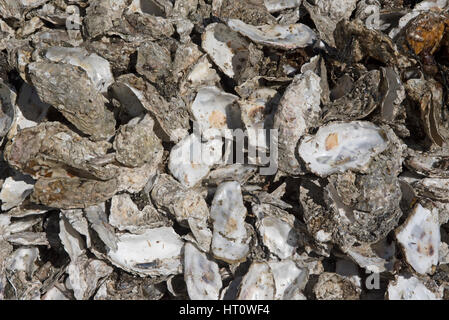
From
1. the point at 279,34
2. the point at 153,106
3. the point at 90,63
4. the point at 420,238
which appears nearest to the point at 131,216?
the point at 153,106

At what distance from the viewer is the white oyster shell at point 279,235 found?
1623 millimetres

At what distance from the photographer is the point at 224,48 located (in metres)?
1.86

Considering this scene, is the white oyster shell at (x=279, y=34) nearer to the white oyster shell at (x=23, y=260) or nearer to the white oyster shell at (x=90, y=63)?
the white oyster shell at (x=90, y=63)

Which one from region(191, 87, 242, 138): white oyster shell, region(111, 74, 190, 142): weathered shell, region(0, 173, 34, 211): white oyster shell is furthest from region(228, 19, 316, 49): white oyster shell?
region(0, 173, 34, 211): white oyster shell

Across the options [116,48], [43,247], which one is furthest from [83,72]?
[43,247]

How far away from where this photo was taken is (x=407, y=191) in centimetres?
164

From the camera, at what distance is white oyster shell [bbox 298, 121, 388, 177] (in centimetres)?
158

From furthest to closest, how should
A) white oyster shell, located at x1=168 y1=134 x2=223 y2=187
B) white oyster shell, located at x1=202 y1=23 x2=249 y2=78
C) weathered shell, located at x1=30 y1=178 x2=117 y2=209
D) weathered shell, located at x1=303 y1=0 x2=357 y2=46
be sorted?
weathered shell, located at x1=303 y1=0 x2=357 y2=46, white oyster shell, located at x1=202 y1=23 x2=249 y2=78, white oyster shell, located at x1=168 y1=134 x2=223 y2=187, weathered shell, located at x1=30 y1=178 x2=117 y2=209

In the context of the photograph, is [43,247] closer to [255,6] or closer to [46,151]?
[46,151]

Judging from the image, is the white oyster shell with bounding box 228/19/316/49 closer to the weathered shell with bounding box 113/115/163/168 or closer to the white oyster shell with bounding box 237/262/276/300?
the weathered shell with bounding box 113/115/163/168

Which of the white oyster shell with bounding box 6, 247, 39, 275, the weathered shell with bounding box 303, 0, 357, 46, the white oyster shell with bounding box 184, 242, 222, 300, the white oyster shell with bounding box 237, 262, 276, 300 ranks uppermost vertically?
the weathered shell with bounding box 303, 0, 357, 46

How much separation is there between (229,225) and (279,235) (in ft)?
0.64

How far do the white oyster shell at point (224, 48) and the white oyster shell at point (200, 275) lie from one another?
0.76 m

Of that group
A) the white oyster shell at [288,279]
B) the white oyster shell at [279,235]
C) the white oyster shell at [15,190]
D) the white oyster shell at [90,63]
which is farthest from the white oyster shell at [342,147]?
the white oyster shell at [15,190]
